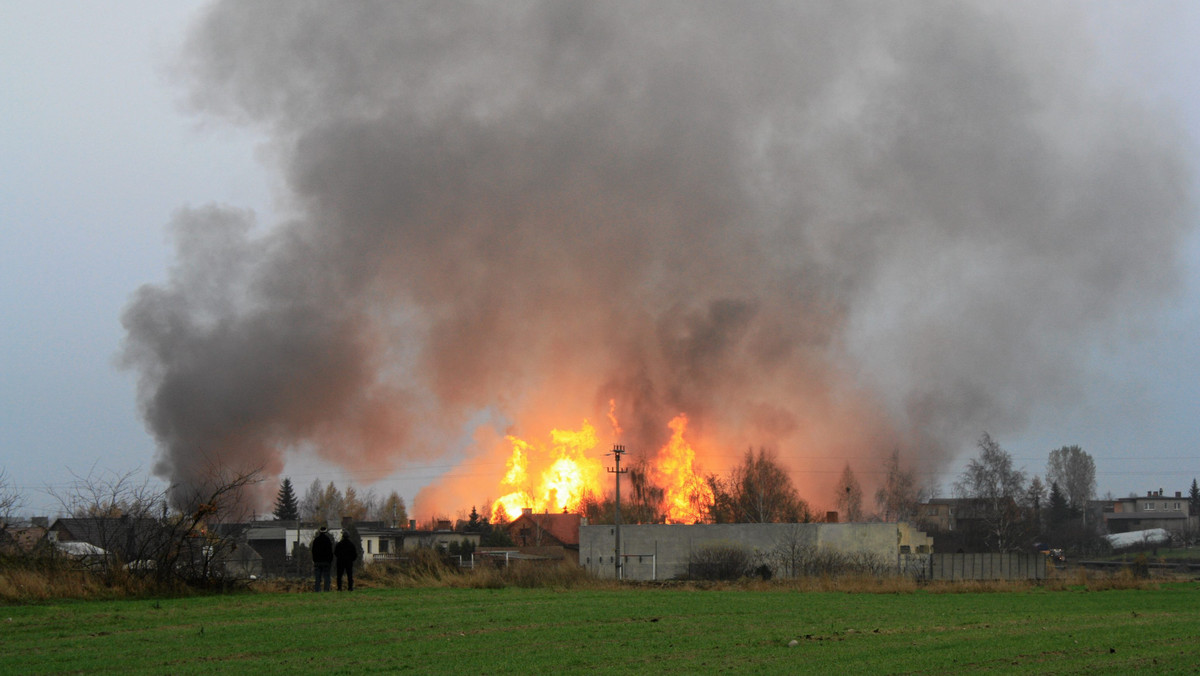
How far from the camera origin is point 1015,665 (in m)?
12.9

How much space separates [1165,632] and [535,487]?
2781 inches

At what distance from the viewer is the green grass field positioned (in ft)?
40.4

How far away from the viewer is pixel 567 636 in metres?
15.1

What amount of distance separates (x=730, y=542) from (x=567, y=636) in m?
42.8

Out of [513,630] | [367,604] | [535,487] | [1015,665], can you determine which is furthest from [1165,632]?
[535,487]

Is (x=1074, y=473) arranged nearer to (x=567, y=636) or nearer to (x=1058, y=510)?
(x=1058, y=510)

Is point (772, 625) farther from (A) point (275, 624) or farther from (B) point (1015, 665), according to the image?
(A) point (275, 624)

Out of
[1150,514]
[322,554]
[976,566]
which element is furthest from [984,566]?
[1150,514]

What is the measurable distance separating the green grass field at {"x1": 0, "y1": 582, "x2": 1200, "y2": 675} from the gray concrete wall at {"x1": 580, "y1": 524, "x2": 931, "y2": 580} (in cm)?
3236

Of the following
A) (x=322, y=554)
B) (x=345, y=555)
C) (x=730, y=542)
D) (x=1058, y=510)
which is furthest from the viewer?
(x=1058, y=510)

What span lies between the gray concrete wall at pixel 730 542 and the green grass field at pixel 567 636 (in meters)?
32.4

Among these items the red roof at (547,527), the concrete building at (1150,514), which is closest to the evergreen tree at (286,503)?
the red roof at (547,527)

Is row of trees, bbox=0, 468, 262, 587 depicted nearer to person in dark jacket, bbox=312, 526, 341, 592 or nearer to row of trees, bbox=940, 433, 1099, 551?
person in dark jacket, bbox=312, 526, 341, 592

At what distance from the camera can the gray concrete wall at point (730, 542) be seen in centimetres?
5456
